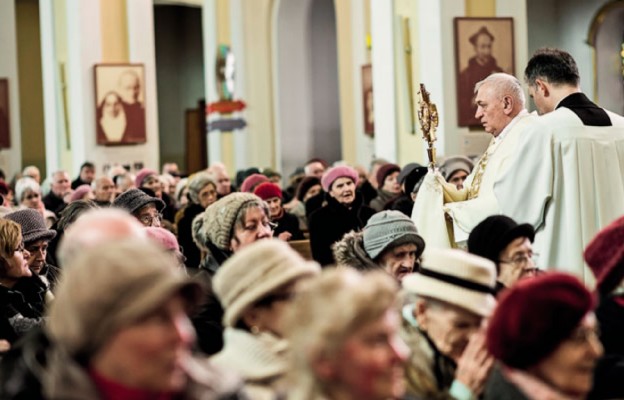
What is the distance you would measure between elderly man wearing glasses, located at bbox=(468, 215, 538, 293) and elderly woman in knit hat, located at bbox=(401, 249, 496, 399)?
1053 millimetres

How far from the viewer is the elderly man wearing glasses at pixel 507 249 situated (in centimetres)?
578

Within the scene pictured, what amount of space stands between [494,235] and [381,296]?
93.5 inches

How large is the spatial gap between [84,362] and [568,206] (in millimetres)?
4997

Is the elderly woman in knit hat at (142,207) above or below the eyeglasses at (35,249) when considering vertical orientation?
above

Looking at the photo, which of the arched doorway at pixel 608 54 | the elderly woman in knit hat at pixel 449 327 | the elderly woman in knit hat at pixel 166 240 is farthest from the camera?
the arched doorway at pixel 608 54

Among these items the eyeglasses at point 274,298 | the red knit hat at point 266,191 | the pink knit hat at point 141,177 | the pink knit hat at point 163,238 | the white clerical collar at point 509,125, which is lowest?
the eyeglasses at point 274,298

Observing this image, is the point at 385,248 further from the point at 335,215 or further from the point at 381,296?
the point at 335,215

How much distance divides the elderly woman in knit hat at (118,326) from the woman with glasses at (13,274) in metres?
3.11

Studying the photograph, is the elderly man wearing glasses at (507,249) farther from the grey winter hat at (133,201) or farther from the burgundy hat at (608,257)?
the grey winter hat at (133,201)

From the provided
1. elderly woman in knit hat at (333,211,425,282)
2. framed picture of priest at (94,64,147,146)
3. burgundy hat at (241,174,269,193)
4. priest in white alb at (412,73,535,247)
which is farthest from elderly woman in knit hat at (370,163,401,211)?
framed picture of priest at (94,64,147,146)

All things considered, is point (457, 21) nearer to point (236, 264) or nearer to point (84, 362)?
point (236, 264)

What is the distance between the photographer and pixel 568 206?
791cm

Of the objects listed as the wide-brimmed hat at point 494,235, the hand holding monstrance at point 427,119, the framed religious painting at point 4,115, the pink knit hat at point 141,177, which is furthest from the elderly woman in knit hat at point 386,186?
the framed religious painting at point 4,115

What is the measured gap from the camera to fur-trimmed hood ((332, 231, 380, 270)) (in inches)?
268
